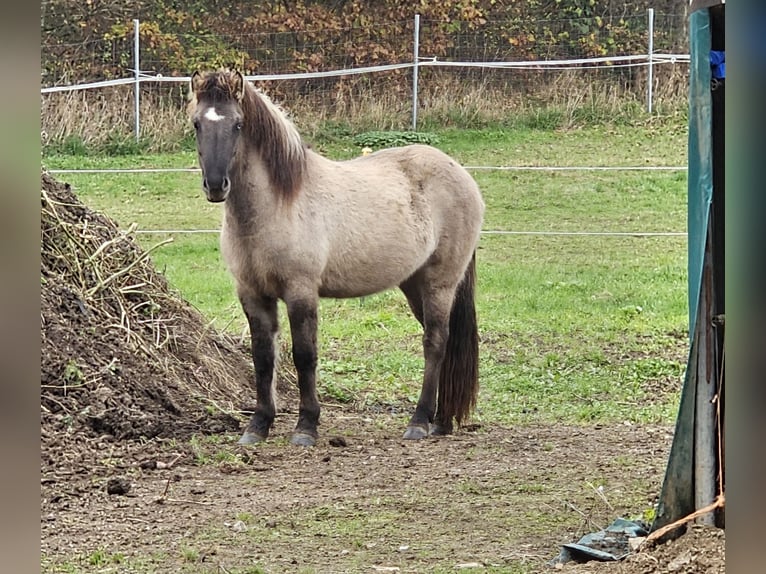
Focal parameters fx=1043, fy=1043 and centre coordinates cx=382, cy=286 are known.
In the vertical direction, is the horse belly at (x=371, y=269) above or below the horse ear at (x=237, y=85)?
below

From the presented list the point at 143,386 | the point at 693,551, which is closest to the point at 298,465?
the point at 143,386

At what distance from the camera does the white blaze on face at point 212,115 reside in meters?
5.20

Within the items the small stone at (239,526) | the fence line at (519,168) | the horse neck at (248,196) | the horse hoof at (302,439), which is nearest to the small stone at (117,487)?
the small stone at (239,526)

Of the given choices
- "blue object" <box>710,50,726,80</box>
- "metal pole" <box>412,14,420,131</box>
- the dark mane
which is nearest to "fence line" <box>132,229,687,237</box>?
"metal pole" <box>412,14,420,131</box>

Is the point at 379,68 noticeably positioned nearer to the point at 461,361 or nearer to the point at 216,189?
the point at 461,361

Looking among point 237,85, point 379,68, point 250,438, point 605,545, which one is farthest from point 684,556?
point 379,68

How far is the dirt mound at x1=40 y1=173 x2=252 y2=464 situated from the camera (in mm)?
5316

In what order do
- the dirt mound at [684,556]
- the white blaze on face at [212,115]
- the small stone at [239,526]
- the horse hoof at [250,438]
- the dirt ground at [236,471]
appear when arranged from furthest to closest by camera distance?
the horse hoof at [250,438]
the white blaze on face at [212,115]
the small stone at [239,526]
the dirt ground at [236,471]
the dirt mound at [684,556]

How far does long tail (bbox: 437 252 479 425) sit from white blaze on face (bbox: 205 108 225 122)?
1.84 m

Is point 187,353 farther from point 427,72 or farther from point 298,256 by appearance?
point 427,72

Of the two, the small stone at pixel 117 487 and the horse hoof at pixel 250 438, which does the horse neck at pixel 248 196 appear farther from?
the small stone at pixel 117 487

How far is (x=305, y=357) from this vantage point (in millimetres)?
5555

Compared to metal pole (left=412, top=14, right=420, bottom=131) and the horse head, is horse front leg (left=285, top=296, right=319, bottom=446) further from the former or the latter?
metal pole (left=412, top=14, right=420, bottom=131)
